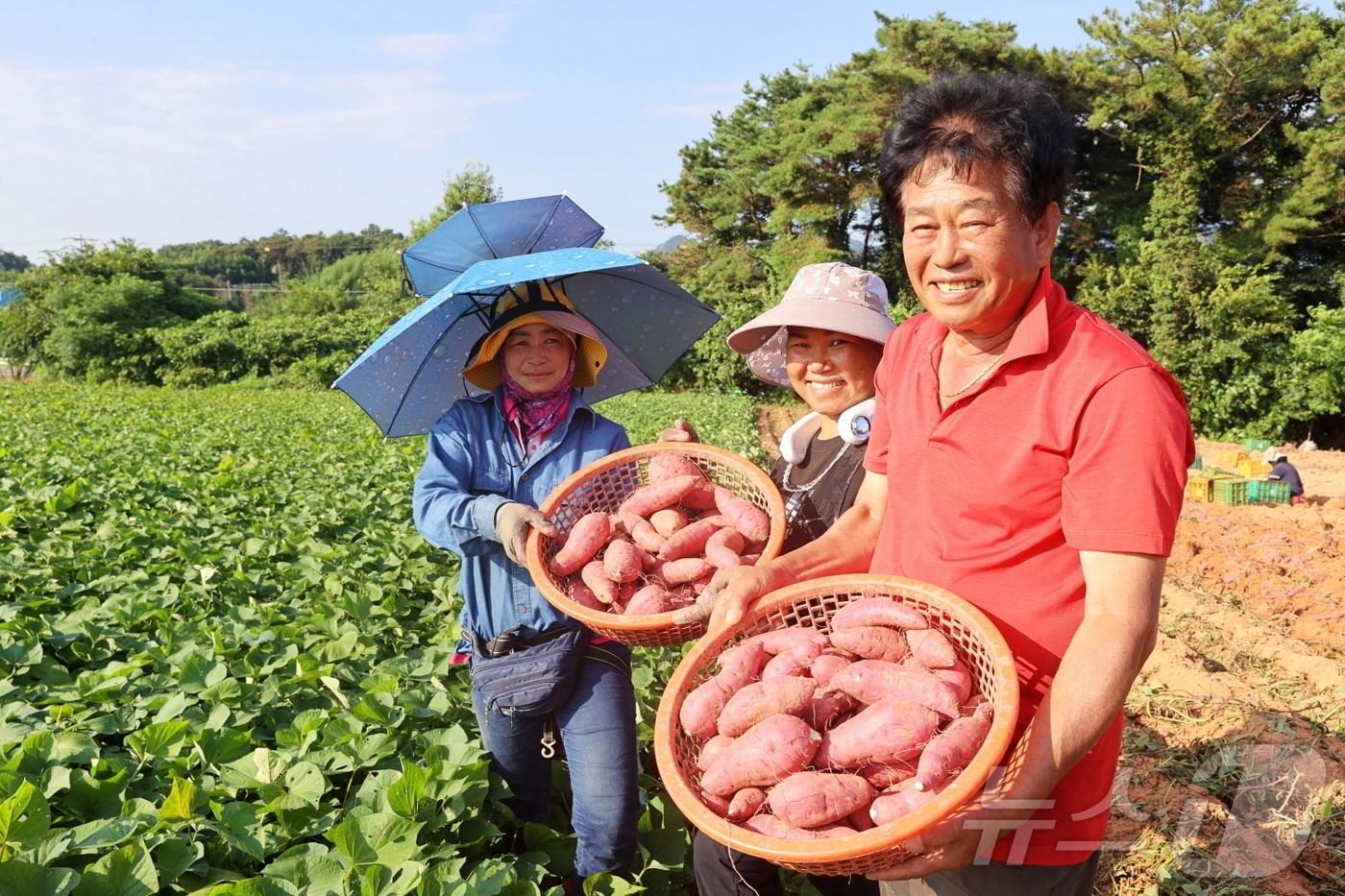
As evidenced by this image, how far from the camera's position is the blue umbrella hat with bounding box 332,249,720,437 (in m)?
2.39

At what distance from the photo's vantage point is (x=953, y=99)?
4.92ft

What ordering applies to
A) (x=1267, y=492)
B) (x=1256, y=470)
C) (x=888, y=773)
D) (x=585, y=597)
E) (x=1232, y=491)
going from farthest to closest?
(x=1256, y=470), (x=1267, y=492), (x=1232, y=491), (x=585, y=597), (x=888, y=773)

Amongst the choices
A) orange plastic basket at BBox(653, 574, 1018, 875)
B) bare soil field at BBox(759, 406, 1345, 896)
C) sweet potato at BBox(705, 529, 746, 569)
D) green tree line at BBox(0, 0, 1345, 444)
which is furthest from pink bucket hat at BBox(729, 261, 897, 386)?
green tree line at BBox(0, 0, 1345, 444)

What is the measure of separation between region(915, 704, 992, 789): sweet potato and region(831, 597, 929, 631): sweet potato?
19 cm

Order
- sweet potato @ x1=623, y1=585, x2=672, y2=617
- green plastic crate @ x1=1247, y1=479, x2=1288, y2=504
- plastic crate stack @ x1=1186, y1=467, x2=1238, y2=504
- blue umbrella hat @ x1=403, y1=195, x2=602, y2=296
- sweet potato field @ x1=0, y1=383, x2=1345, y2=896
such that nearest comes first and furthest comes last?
sweet potato field @ x1=0, y1=383, x2=1345, y2=896, sweet potato @ x1=623, y1=585, x2=672, y2=617, blue umbrella hat @ x1=403, y1=195, x2=602, y2=296, green plastic crate @ x1=1247, y1=479, x2=1288, y2=504, plastic crate stack @ x1=1186, y1=467, x2=1238, y2=504

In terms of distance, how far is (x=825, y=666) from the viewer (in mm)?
A: 1624

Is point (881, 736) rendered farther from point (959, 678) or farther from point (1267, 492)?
point (1267, 492)

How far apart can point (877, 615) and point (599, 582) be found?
2.38 ft

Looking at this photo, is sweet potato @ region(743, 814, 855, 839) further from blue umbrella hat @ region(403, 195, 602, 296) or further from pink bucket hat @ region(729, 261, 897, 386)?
blue umbrella hat @ region(403, 195, 602, 296)

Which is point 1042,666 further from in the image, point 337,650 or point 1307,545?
point 1307,545

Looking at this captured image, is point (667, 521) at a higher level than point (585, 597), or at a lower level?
higher

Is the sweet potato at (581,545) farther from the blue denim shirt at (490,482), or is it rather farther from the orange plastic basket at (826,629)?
the orange plastic basket at (826,629)

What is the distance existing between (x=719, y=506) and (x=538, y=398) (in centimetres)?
58

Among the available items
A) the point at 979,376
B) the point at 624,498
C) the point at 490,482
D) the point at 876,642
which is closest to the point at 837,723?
the point at 876,642
